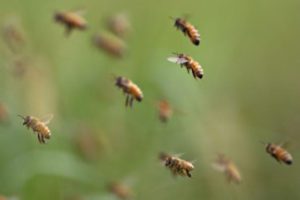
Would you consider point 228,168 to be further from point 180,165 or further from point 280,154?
point 180,165

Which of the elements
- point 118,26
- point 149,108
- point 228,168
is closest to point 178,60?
point 228,168

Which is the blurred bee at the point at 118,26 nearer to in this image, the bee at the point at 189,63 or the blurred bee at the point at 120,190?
the blurred bee at the point at 120,190

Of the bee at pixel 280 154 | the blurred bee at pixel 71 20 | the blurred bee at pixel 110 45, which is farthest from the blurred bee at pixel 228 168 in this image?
the blurred bee at pixel 110 45

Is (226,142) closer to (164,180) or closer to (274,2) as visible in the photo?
(164,180)

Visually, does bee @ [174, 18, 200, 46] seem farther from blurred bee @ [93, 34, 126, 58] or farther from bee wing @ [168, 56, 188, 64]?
blurred bee @ [93, 34, 126, 58]

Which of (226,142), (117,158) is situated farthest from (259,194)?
(117,158)

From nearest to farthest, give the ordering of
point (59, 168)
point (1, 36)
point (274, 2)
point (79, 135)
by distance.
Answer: point (59, 168), point (79, 135), point (1, 36), point (274, 2)

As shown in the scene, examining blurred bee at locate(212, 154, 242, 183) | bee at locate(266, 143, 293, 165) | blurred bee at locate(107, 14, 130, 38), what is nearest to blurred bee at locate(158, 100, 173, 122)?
blurred bee at locate(212, 154, 242, 183)
